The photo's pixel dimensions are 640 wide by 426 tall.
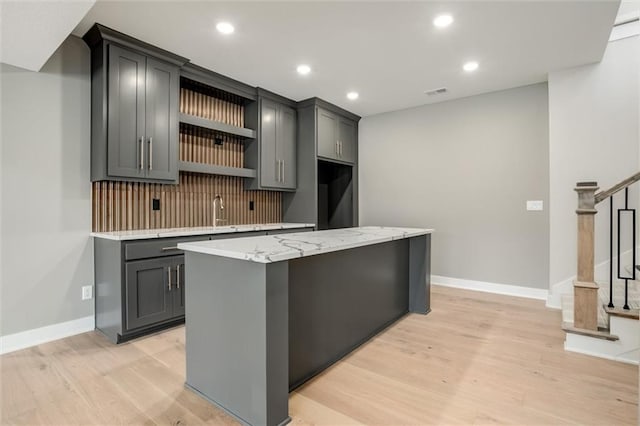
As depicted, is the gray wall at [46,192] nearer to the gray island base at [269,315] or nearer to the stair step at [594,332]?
the gray island base at [269,315]

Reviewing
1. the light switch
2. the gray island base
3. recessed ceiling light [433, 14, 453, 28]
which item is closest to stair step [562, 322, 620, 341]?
the gray island base

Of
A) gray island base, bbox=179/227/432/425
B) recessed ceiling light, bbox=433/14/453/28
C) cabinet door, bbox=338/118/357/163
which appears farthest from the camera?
cabinet door, bbox=338/118/357/163

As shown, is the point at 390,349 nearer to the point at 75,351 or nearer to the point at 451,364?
the point at 451,364

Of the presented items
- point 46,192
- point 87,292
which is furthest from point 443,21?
point 87,292

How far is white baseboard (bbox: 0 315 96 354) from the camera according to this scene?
2.51 meters

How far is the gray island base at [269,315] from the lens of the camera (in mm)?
1582

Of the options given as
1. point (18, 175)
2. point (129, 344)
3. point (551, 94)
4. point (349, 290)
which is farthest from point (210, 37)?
point (551, 94)

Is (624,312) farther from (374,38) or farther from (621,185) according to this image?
(374,38)

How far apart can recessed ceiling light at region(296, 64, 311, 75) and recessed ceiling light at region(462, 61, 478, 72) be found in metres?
1.67

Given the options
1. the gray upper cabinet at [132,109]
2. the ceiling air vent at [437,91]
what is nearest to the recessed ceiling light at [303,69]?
the gray upper cabinet at [132,109]

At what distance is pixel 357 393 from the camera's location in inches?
76.2

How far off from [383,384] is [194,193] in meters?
2.87

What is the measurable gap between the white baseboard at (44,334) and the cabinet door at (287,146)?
2.62 m

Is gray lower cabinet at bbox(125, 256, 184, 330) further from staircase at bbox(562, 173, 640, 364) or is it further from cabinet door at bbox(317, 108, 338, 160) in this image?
staircase at bbox(562, 173, 640, 364)
